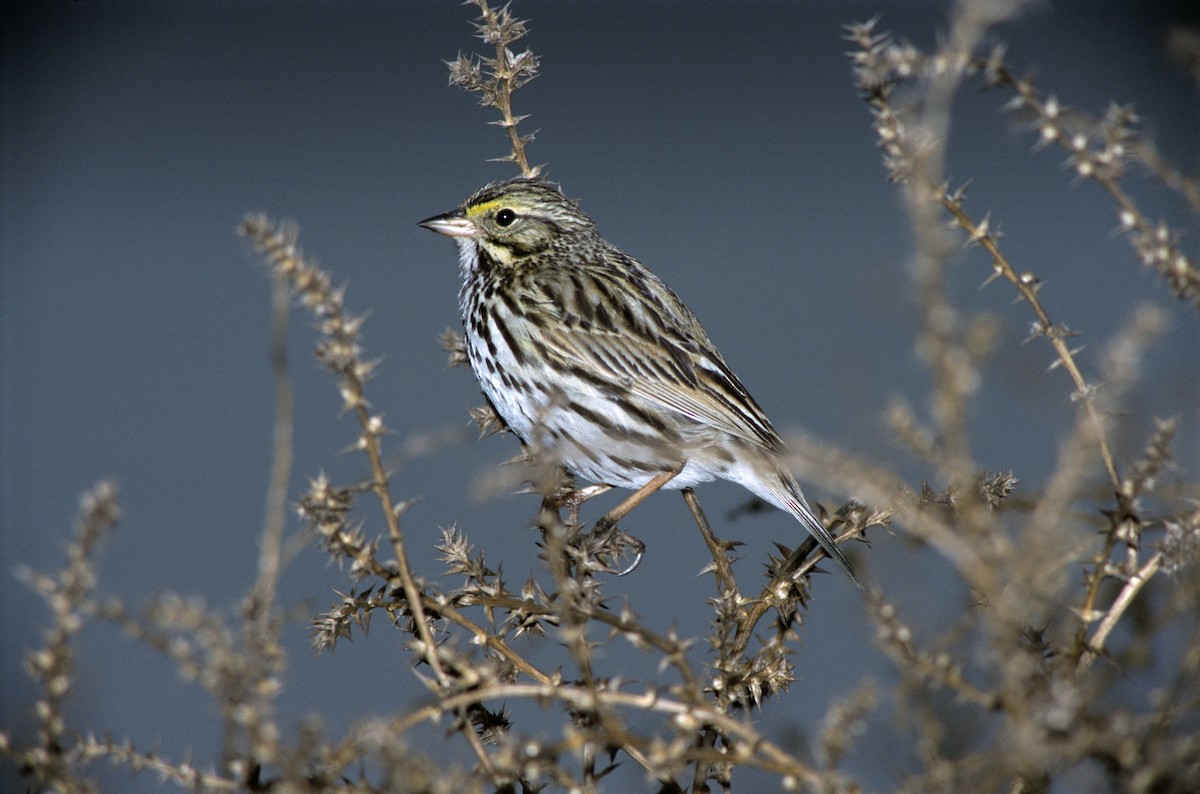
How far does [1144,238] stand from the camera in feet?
4.81

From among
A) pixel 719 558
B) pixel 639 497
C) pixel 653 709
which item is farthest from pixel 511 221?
pixel 653 709

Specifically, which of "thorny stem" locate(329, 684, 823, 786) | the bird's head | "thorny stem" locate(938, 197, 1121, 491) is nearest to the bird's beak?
the bird's head

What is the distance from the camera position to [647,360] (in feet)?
11.8

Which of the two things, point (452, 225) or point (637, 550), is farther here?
point (452, 225)

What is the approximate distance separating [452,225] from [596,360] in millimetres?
682

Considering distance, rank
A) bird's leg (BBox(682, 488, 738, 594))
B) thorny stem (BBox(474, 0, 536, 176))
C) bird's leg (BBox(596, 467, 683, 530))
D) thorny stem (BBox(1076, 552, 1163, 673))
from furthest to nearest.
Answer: bird's leg (BBox(596, 467, 683, 530)), thorny stem (BBox(474, 0, 536, 176)), bird's leg (BBox(682, 488, 738, 594)), thorny stem (BBox(1076, 552, 1163, 673))

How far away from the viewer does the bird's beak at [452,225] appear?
373cm

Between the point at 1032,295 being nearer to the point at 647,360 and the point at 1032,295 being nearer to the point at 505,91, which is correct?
the point at 505,91

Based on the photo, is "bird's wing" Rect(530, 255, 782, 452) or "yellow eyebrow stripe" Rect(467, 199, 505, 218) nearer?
"bird's wing" Rect(530, 255, 782, 452)

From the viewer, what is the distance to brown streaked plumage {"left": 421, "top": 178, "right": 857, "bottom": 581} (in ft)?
11.2

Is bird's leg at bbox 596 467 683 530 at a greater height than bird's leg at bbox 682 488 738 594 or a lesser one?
greater

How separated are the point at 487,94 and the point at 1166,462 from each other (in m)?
Answer: 1.75

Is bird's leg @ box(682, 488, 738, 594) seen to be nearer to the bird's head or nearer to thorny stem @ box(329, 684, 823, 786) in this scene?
thorny stem @ box(329, 684, 823, 786)

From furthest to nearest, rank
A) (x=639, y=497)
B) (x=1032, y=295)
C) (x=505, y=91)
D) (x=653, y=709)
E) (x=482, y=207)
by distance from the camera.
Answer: (x=482, y=207) → (x=639, y=497) → (x=505, y=91) → (x=1032, y=295) → (x=653, y=709)
